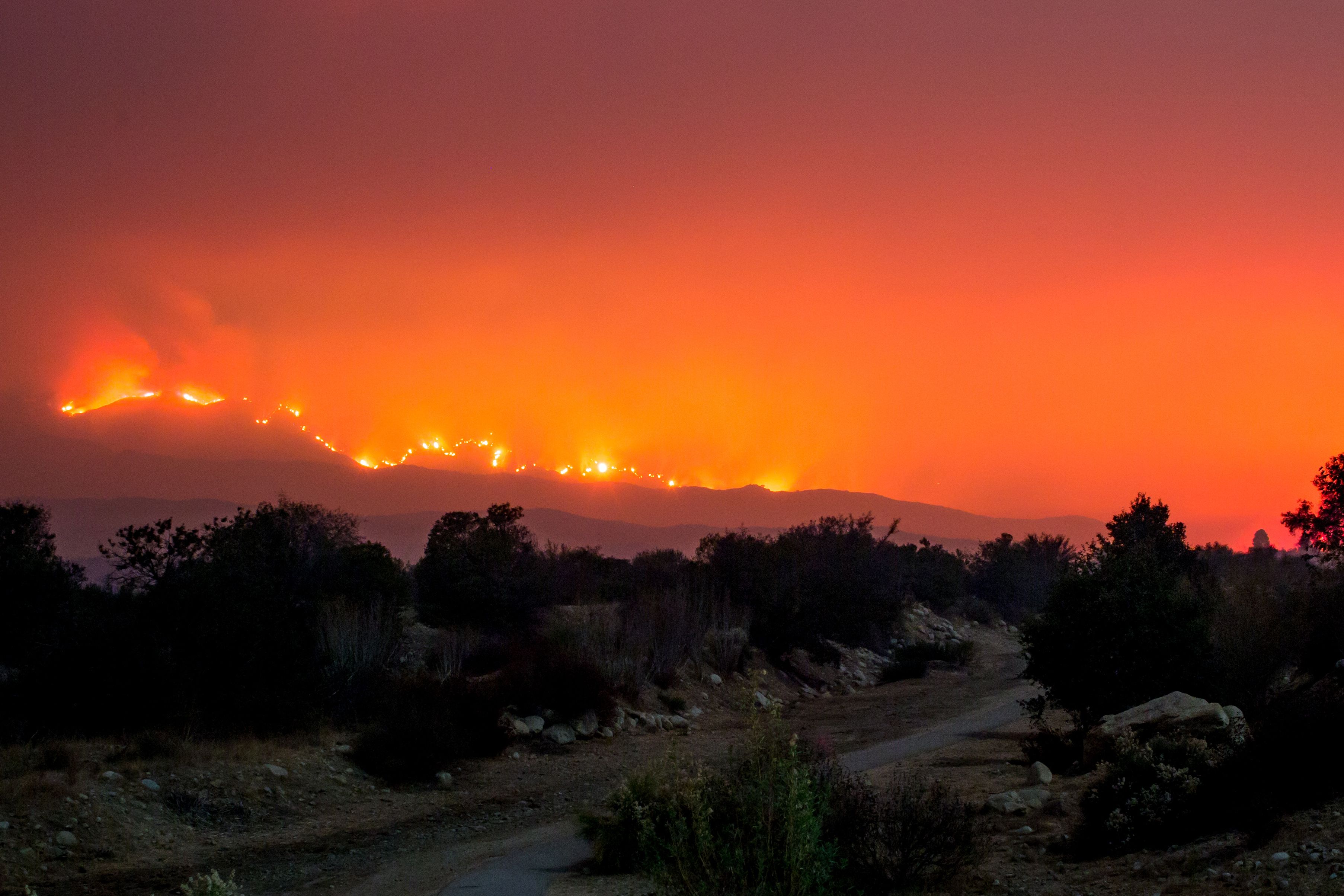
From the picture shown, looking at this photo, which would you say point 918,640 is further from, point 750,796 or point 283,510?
point 750,796

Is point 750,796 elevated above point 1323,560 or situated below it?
below

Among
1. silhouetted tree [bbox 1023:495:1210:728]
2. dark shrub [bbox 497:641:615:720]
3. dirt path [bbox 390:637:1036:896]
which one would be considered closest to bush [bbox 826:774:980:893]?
dirt path [bbox 390:637:1036:896]

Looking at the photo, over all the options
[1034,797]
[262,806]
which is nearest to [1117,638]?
[1034,797]

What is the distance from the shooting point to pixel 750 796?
827 cm

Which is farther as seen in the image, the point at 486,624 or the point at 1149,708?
the point at 486,624

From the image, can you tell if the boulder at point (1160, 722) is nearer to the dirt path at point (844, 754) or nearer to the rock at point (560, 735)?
Result: the dirt path at point (844, 754)

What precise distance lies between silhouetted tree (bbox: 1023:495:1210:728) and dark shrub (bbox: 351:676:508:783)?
39.0ft

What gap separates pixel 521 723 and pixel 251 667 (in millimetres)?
6318

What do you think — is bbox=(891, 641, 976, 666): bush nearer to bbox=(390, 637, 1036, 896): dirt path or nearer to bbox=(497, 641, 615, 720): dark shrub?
bbox=(390, 637, 1036, 896): dirt path

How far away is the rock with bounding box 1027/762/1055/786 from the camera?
15375 mm

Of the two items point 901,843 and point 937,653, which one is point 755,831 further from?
point 937,653

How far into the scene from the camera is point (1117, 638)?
698 inches

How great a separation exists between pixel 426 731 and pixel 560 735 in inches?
174

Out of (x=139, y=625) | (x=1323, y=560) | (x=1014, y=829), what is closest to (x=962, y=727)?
(x=1323, y=560)
